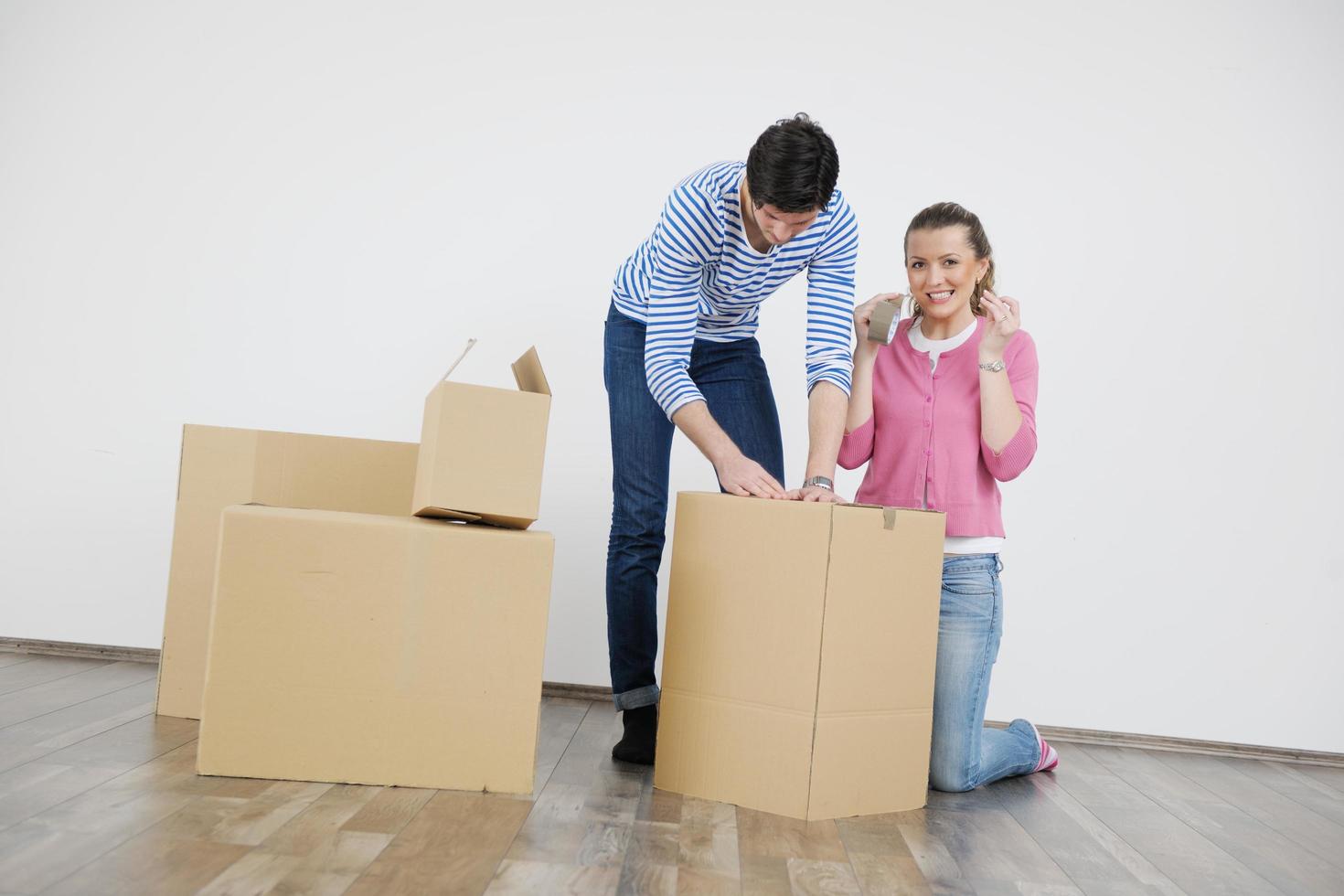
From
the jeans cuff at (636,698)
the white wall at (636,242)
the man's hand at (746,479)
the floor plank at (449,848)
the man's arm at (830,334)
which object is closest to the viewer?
the floor plank at (449,848)

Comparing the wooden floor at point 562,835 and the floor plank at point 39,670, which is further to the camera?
the floor plank at point 39,670

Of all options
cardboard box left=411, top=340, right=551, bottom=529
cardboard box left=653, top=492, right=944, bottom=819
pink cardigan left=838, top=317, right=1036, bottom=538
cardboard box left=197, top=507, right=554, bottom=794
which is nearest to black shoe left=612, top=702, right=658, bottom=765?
cardboard box left=653, top=492, right=944, bottom=819

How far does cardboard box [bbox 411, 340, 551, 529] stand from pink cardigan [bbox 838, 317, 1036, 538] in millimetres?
648

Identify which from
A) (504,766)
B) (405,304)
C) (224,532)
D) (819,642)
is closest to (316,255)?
(405,304)

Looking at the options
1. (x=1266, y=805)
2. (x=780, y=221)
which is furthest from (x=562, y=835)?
(x=1266, y=805)

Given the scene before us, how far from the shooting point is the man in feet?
5.24

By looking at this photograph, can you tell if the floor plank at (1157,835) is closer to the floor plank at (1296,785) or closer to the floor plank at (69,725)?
the floor plank at (1296,785)

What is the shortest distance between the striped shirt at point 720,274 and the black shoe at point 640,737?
0.54 metres

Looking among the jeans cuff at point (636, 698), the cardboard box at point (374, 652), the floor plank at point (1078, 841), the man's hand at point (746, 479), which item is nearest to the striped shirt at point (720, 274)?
the man's hand at point (746, 479)

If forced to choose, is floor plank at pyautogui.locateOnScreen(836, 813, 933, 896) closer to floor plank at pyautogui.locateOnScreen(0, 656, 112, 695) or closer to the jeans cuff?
the jeans cuff

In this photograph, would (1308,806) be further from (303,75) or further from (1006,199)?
(303,75)

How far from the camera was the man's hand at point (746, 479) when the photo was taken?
1.57 meters

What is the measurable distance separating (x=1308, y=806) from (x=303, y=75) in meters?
2.75

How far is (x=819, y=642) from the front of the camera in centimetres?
148
